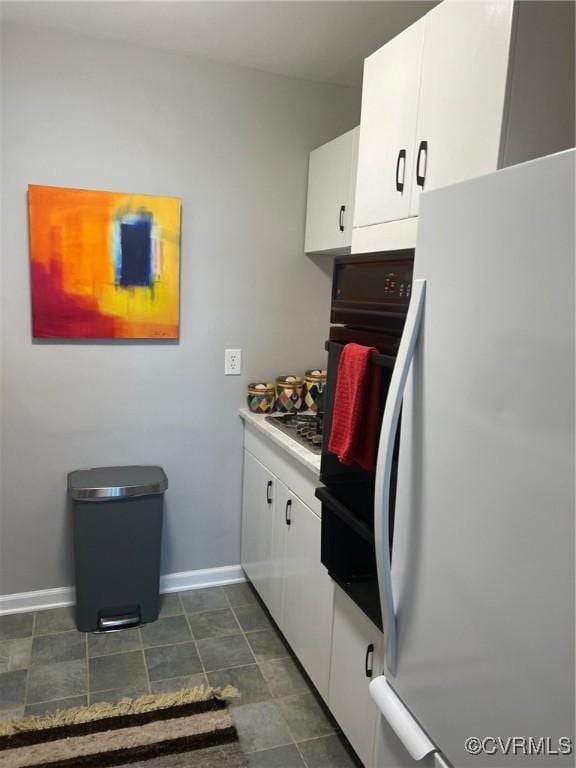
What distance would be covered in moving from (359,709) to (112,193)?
2.17 metres

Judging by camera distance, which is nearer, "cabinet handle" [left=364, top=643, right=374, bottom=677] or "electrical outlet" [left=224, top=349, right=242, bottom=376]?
"cabinet handle" [left=364, top=643, right=374, bottom=677]

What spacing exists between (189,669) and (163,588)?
2.10 ft

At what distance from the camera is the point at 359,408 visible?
4.75ft

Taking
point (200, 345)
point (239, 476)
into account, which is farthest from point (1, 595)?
point (200, 345)

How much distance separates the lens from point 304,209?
284cm

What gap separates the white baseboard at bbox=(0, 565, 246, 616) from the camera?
8.57ft

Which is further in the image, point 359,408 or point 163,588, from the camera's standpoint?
point 163,588

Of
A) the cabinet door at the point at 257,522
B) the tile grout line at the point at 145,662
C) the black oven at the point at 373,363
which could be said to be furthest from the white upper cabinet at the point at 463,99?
the tile grout line at the point at 145,662

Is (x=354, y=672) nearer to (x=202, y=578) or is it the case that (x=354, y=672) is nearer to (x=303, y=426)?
(x=303, y=426)

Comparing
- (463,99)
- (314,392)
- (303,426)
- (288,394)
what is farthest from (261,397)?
(463,99)

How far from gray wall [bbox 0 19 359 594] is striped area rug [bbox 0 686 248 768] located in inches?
32.2

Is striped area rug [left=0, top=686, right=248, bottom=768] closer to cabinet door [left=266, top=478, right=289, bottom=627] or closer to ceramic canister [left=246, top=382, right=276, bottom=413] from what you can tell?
cabinet door [left=266, top=478, right=289, bottom=627]

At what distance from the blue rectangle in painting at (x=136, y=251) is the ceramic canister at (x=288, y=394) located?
2.64 ft
